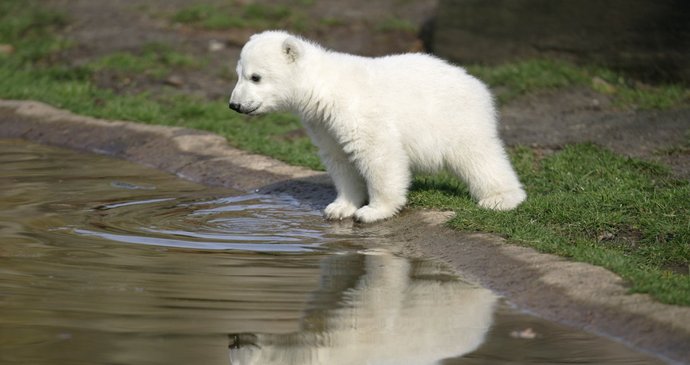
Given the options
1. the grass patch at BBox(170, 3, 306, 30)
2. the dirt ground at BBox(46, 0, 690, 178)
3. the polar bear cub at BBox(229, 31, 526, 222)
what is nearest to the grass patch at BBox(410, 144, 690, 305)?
the polar bear cub at BBox(229, 31, 526, 222)

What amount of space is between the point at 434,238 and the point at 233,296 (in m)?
1.90

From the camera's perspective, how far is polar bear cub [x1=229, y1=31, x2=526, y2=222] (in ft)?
24.2

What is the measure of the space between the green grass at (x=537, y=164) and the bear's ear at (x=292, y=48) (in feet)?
4.60

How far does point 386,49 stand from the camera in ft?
48.6

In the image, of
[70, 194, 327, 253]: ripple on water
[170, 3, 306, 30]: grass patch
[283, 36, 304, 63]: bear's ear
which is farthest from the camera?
[170, 3, 306, 30]: grass patch

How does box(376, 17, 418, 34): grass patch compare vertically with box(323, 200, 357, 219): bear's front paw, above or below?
above

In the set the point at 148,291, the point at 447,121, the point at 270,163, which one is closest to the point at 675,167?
the point at 447,121

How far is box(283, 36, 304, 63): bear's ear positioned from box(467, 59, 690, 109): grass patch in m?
5.19

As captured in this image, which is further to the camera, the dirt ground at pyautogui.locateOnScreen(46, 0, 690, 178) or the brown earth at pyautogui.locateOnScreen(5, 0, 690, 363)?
the dirt ground at pyautogui.locateOnScreen(46, 0, 690, 178)

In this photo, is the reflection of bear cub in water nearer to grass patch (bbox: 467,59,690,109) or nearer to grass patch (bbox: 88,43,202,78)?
grass patch (bbox: 467,59,690,109)

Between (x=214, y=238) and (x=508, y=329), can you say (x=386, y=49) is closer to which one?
(x=214, y=238)

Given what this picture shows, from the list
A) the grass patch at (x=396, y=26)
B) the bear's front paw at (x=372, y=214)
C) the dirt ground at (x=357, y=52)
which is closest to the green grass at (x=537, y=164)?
the dirt ground at (x=357, y=52)

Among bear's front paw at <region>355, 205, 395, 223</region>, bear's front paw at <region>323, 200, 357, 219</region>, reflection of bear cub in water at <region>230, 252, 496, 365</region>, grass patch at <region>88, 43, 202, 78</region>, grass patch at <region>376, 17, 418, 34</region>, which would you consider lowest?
grass patch at <region>88, 43, 202, 78</region>

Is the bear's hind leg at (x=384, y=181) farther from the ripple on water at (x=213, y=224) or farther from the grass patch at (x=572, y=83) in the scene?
the grass patch at (x=572, y=83)
